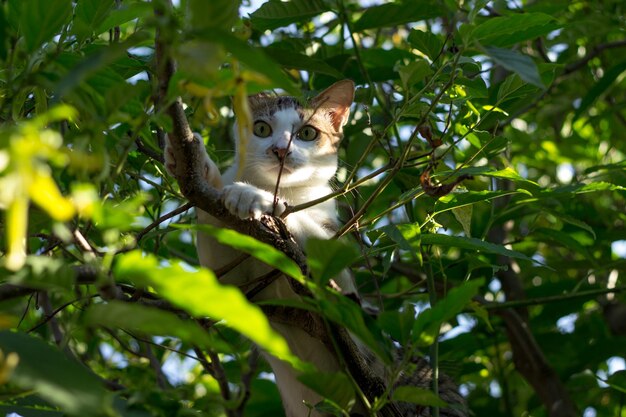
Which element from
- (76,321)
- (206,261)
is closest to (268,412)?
(206,261)

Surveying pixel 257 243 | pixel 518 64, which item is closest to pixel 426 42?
pixel 518 64

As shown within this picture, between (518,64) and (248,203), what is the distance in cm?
107

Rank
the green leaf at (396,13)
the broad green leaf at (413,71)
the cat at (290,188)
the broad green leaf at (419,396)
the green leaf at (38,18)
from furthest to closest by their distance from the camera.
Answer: the green leaf at (396,13) → the cat at (290,188) → the broad green leaf at (413,71) → the broad green leaf at (419,396) → the green leaf at (38,18)

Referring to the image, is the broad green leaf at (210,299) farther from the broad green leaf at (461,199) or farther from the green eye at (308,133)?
the green eye at (308,133)

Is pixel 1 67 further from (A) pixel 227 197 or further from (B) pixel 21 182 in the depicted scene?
(B) pixel 21 182

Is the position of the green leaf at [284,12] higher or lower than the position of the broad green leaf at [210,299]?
higher

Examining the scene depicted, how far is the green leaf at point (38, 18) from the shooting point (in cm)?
143

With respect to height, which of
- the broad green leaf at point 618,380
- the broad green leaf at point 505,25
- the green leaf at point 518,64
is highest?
the broad green leaf at point 505,25

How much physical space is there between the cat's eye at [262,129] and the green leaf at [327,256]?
258cm

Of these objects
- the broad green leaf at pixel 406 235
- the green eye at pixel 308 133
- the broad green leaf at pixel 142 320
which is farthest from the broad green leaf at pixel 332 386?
the green eye at pixel 308 133

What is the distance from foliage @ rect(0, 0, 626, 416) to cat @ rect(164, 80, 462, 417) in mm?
143

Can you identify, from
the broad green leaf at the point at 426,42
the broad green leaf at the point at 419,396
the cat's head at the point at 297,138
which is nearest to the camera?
the broad green leaf at the point at 419,396

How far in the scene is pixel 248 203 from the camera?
2.38 meters

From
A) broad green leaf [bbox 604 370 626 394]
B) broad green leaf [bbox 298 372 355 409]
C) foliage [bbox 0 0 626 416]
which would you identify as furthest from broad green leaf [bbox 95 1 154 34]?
broad green leaf [bbox 604 370 626 394]
